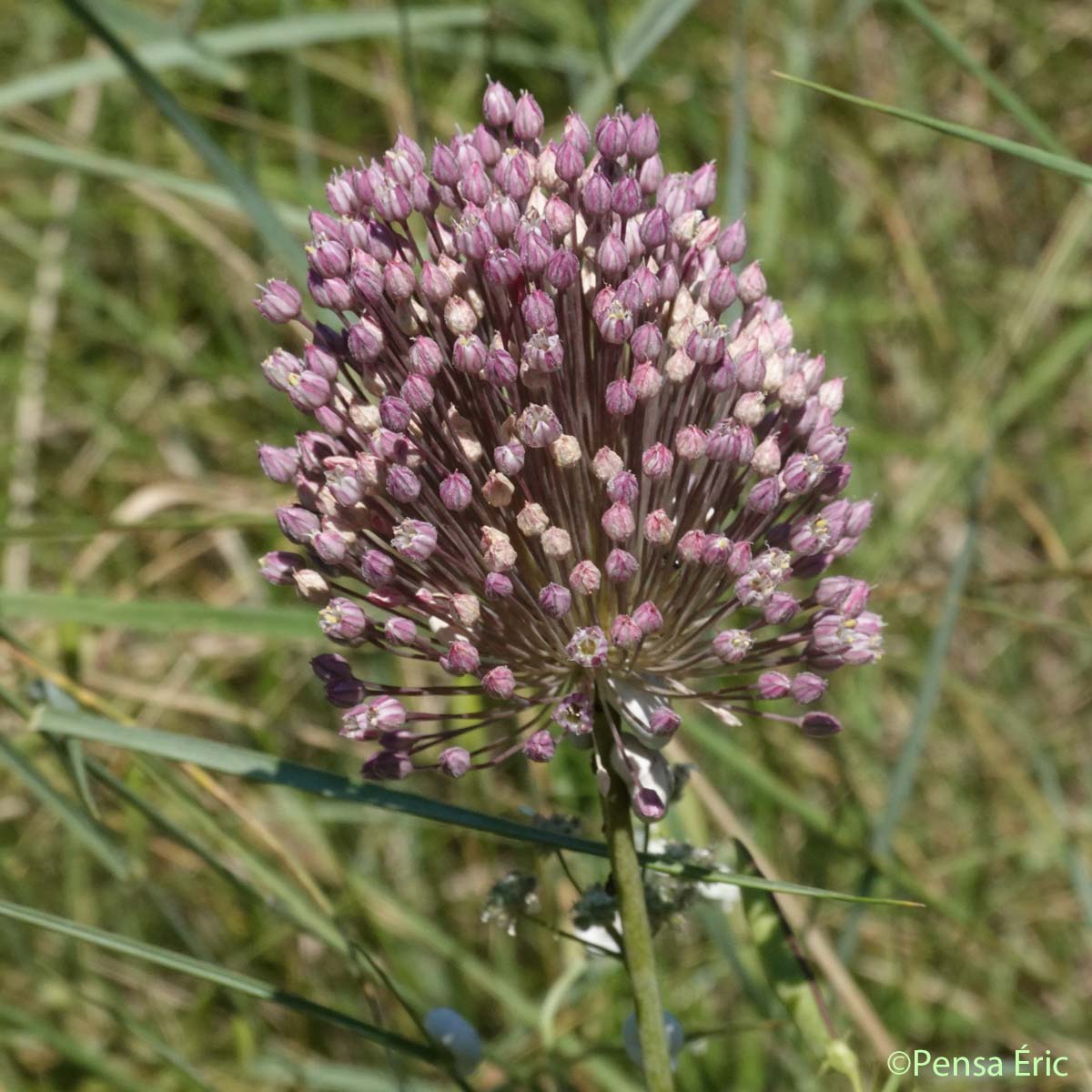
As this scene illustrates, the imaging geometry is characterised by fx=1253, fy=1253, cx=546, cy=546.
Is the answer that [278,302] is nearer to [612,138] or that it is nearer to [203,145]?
[612,138]

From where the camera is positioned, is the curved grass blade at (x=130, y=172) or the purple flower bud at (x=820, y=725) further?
the curved grass blade at (x=130, y=172)

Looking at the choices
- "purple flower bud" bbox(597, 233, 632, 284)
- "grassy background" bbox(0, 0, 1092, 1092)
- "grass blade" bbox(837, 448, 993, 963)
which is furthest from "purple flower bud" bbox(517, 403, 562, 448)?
"grass blade" bbox(837, 448, 993, 963)

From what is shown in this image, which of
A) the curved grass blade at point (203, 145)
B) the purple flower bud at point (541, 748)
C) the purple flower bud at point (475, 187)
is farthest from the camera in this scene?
the curved grass blade at point (203, 145)

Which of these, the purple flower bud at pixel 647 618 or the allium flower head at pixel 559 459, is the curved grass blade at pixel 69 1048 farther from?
the purple flower bud at pixel 647 618

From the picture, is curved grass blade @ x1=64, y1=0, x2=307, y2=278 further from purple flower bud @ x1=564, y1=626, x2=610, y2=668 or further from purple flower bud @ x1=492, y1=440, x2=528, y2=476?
purple flower bud @ x1=564, y1=626, x2=610, y2=668

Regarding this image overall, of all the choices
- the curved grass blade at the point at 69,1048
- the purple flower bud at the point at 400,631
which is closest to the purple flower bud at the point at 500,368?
the purple flower bud at the point at 400,631

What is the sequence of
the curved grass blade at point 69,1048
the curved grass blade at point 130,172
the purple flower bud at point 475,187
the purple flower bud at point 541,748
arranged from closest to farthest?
the purple flower bud at point 541,748
the purple flower bud at point 475,187
the curved grass blade at point 69,1048
the curved grass blade at point 130,172

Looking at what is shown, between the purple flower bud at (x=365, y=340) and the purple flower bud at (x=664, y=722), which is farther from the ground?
the purple flower bud at (x=365, y=340)
